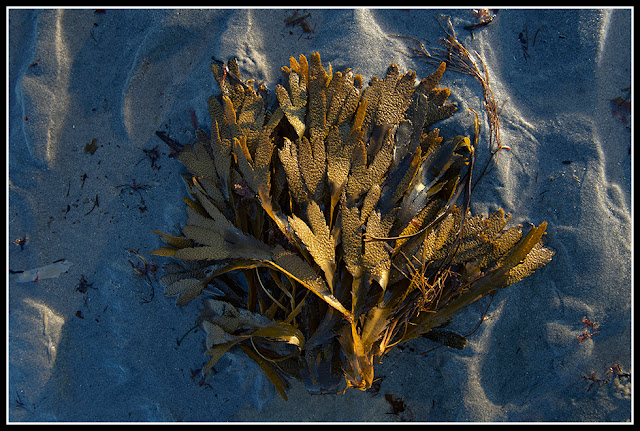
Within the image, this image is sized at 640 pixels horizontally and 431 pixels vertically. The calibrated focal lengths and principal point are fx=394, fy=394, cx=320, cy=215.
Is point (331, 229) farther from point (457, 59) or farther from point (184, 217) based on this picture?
point (457, 59)

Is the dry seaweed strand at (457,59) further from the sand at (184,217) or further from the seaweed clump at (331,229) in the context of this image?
the seaweed clump at (331,229)

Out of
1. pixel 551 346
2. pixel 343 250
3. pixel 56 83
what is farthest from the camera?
pixel 56 83

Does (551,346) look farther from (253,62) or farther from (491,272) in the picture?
(253,62)

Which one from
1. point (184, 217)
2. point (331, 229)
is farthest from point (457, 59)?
point (184, 217)

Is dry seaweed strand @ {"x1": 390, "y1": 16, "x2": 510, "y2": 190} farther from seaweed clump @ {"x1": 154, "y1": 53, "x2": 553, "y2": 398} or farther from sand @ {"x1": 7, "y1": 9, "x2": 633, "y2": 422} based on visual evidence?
seaweed clump @ {"x1": 154, "y1": 53, "x2": 553, "y2": 398}

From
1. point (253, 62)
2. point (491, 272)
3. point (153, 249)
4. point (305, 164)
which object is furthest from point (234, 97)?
point (491, 272)

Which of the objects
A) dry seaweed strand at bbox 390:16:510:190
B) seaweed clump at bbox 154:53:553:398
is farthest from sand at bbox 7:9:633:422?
seaweed clump at bbox 154:53:553:398

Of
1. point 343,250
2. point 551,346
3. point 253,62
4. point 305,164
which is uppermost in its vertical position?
point 253,62
